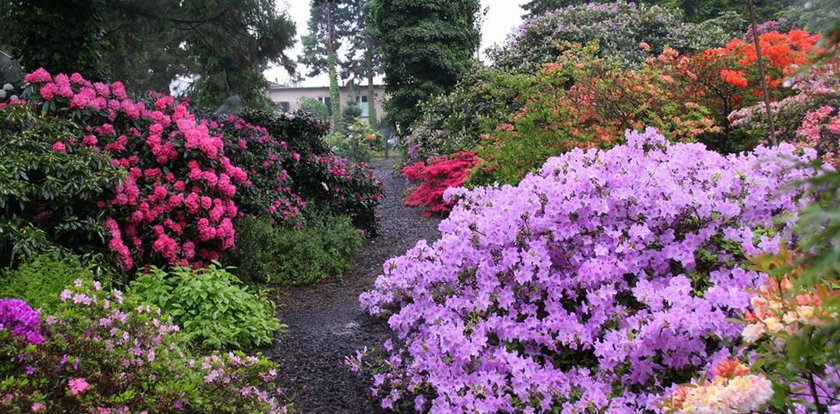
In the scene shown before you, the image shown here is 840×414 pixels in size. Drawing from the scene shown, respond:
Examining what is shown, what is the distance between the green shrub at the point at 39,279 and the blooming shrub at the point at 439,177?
5.43 m

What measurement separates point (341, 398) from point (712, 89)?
668cm

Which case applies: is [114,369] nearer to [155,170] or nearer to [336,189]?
[155,170]

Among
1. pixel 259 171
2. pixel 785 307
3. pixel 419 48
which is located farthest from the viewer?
Result: pixel 419 48

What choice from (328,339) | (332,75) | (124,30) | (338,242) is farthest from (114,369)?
(332,75)

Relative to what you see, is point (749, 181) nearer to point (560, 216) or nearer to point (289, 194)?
point (560, 216)

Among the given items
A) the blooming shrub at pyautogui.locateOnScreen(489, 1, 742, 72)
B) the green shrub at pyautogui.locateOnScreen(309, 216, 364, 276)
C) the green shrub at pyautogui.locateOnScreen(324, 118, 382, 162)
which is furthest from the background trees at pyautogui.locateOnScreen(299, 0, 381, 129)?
the green shrub at pyautogui.locateOnScreen(309, 216, 364, 276)

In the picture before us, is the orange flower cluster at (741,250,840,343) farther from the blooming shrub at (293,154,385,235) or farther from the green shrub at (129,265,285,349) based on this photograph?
the blooming shrub at (293,154,385,235)

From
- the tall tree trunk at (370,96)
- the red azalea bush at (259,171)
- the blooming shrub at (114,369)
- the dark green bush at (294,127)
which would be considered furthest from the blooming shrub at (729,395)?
the tall tree trunk at (370,96)

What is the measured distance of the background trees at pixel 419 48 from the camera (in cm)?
1488

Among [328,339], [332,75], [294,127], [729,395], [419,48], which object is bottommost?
[328,339]

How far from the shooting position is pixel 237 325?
11.9 feet

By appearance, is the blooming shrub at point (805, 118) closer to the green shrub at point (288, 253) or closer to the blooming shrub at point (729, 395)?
the green shrub at point (288, 253)

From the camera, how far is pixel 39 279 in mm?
3066

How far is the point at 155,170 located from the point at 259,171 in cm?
176
